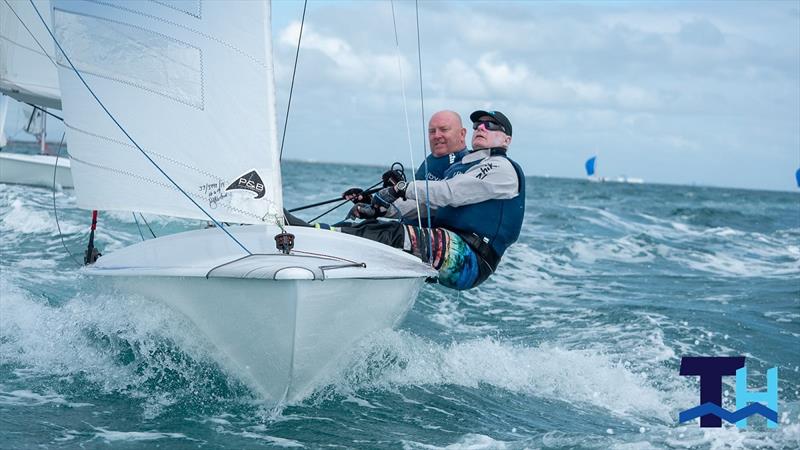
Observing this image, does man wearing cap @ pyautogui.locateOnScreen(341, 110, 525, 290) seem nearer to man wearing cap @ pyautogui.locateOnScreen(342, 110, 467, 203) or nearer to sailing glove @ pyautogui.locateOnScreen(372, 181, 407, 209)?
sailing glove @ pyautogui.locateOnScreen(372, 181, 407, 209)

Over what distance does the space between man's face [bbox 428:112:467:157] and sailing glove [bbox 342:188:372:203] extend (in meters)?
0.70

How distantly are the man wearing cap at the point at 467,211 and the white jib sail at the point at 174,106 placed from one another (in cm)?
100

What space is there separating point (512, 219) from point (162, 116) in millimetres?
2247

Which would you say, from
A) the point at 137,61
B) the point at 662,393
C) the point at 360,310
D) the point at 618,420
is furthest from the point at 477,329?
the point at 137,61

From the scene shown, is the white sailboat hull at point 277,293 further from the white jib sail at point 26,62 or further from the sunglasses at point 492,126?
the white jib sail at point 26,62

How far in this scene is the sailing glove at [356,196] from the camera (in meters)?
5.72

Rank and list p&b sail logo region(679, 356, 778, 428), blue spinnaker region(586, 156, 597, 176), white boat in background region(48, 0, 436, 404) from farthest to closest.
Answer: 1. blue spinnaker region(586, 156, 597, 176)
2. p&b sail logo region(679, 356, 778, 428)
3. white boat in background region(48, 0, 436, 404)

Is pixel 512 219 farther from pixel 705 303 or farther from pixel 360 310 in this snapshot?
pixel 705 303

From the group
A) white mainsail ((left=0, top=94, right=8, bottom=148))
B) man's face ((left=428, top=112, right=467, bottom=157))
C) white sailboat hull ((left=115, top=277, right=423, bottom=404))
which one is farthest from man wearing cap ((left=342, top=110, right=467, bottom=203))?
white mainsail ((left=0, top=94, right=8, bottom=148))

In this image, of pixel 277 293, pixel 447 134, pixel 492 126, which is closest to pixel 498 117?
pixel 492 126

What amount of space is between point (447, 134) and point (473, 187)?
0.82 m

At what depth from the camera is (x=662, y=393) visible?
5992 mm

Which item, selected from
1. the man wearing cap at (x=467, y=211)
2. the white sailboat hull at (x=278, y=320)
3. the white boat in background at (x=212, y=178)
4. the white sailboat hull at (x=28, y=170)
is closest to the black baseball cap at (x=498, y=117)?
the man wearing cap at (x=467, y=211)

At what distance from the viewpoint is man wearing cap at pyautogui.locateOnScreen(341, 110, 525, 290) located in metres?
5.50
